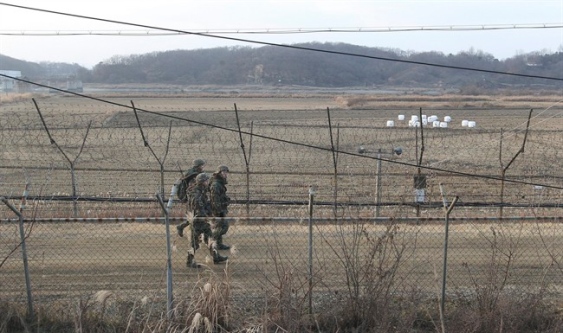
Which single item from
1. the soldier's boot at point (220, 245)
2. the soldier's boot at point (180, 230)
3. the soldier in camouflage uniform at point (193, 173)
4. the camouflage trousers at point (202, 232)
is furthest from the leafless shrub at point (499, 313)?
the soldier's boot at point (180, 230)

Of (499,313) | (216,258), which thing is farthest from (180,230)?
(499,313)

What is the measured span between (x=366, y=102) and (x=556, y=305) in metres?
48.4

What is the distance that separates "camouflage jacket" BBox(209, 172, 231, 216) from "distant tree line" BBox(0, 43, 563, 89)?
4014 inches

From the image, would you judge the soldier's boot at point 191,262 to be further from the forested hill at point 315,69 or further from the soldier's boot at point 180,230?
the forested hill at point 315,69

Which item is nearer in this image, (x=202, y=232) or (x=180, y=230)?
(x=202, y=232)

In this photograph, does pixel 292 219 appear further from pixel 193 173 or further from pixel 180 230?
→ pixel 180 230

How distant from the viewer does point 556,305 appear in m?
6.41

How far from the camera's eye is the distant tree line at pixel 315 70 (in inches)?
4449

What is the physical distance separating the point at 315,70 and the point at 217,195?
112m

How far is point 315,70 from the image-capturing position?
11894 cm

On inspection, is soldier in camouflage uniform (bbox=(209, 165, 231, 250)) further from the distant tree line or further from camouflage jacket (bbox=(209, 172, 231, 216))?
the distant tree line

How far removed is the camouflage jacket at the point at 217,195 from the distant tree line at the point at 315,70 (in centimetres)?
10195

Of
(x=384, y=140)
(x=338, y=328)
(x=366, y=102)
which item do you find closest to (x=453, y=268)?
(x=338, y=328)

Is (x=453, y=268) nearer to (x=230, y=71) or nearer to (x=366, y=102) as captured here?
(x=366, y=102)
